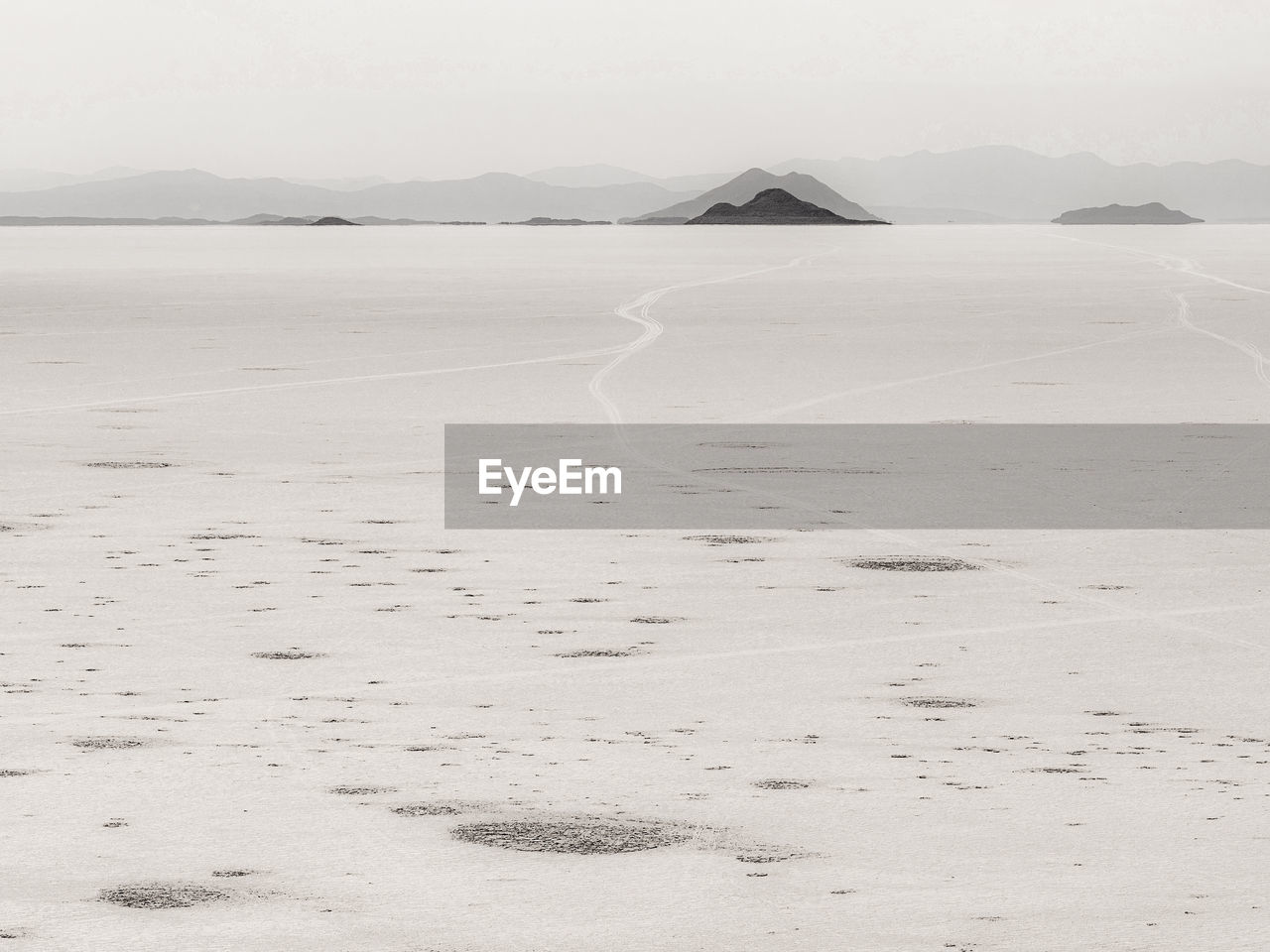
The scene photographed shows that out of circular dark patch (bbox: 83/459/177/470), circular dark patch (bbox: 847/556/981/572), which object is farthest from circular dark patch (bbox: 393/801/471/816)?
circular dark patch (bbox: 83/459/177/470)

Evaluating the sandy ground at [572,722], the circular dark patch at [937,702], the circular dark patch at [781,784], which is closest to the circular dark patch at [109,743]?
the sandy ground at [572,722]

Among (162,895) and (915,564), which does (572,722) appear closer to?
(162,895)

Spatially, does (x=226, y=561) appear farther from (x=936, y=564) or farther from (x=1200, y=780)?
(x=1200, y=780)

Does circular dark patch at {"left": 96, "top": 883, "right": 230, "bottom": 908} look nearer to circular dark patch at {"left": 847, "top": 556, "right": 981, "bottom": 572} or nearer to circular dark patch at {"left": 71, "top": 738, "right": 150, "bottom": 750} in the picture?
circular dark patch at {"left": 71, "top": 738, "right": 150, "bottom": 750}

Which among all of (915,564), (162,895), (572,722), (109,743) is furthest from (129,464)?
(162,895)

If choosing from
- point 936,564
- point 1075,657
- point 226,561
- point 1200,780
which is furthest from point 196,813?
point 936,564

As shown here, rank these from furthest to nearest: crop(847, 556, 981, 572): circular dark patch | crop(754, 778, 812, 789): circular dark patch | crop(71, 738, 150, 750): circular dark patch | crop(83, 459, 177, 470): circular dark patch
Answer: crop(83, 459, 177, 470): circular dark patch → crop(847, 556, 981, 572): circular dark patch → crop(71, 738, 150, 750): circular dark patch → crop(754, 778, 812, 789): circular dark patch

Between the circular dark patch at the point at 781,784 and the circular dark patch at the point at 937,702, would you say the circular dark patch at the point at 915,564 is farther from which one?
the circular dark patch at the point at 781,784
